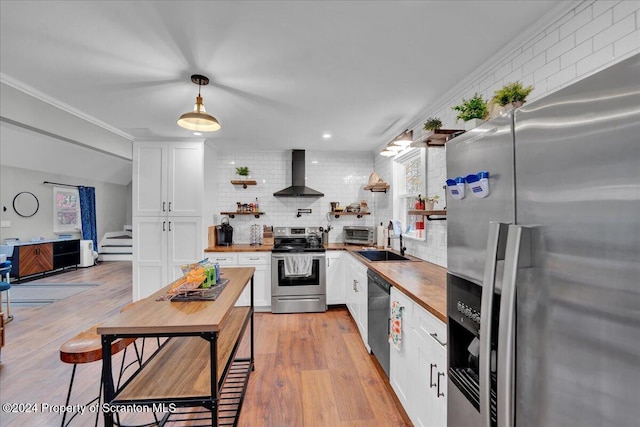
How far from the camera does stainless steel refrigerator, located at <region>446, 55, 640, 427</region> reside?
53cm

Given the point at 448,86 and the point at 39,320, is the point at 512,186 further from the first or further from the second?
the point at 39,320

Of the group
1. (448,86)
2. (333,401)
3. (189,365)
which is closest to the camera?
(189,365)

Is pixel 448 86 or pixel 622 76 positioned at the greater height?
pixel 448 86

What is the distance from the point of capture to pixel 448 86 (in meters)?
2.34

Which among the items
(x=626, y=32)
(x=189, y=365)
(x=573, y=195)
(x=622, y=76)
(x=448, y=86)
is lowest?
(x=189, y=365)

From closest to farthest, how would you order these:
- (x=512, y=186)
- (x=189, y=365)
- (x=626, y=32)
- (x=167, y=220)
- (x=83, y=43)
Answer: (x=512, y=186) → (x=626, y=32) → (x=189, y=365) → (x=83, y=43) → (x=167, y=220)

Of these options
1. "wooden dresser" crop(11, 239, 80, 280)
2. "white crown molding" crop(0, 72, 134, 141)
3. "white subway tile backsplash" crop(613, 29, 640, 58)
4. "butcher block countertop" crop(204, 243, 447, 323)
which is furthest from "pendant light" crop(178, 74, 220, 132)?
"wooden dresser" crop(11, 239, 80, 280)

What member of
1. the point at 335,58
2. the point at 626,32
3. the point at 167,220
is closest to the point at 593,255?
the point at 626,32

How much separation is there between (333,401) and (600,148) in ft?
7.42

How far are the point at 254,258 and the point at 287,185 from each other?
1404 millimetres

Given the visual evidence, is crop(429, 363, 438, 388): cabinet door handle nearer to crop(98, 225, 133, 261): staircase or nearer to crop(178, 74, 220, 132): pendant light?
crop(178, 74, 220, 132): pendant light

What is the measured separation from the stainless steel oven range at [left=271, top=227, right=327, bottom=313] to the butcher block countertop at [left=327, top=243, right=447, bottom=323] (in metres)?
1.10

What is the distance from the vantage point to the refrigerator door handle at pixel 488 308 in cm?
79

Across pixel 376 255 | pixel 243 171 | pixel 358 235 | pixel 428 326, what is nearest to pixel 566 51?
pixel 428 326
